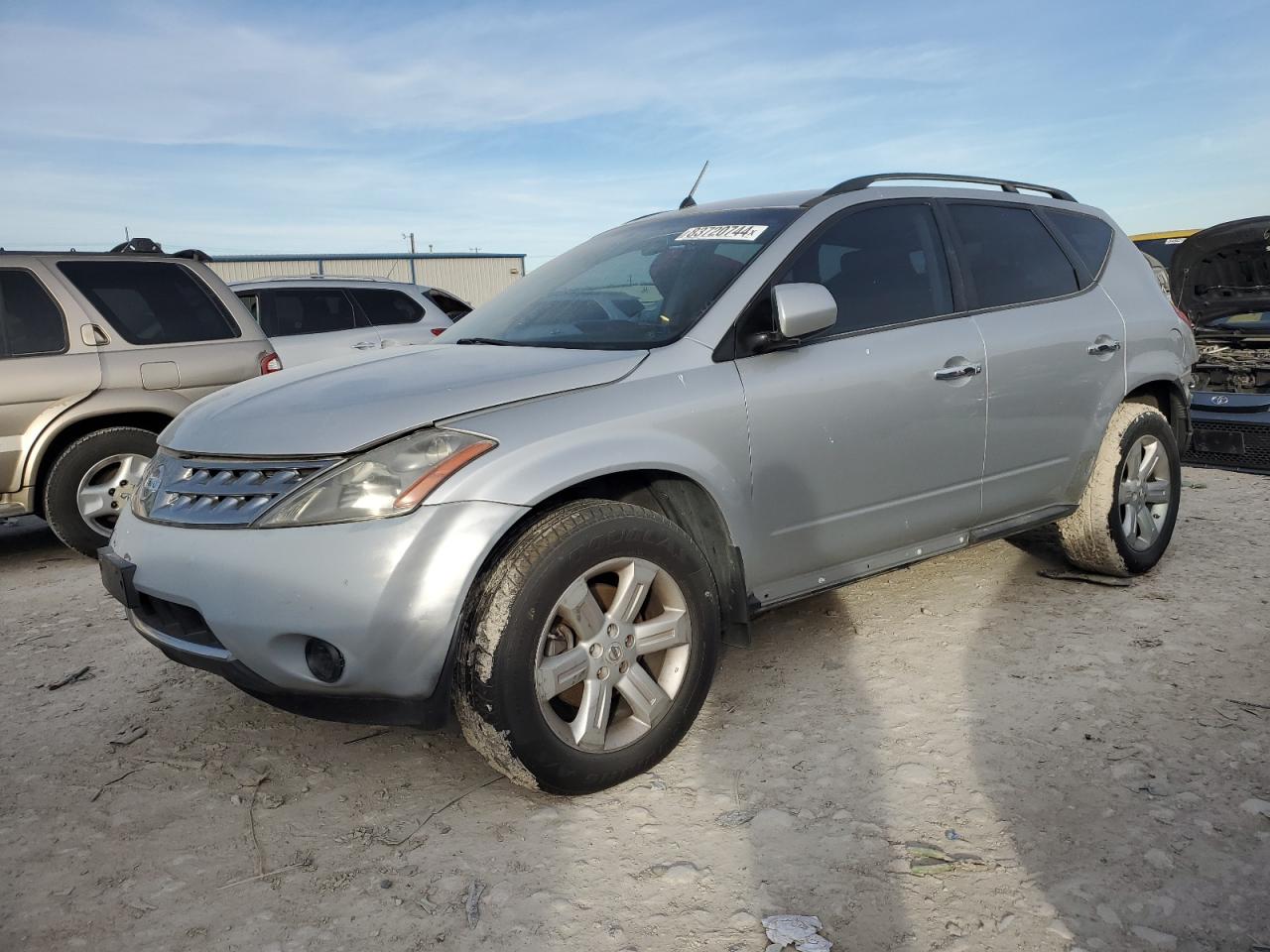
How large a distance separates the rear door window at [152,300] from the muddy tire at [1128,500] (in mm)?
4931

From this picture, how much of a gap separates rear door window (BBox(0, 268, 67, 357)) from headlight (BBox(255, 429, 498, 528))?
12.8ft

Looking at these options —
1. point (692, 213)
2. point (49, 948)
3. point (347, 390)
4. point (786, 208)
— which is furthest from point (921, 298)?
point (49, 948)

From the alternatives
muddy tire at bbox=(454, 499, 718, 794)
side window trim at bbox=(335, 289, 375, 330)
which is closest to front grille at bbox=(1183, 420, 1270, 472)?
muddy tire at bbox=(454, 499, 718, 794)

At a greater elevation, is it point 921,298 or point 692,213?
point 692,213

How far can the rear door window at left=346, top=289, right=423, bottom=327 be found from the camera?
9.21 m

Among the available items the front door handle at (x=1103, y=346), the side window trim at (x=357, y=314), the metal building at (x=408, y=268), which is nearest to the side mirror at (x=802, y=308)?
the front door handle at (x=1103, y=346)

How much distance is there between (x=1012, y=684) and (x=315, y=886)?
2.32 meters

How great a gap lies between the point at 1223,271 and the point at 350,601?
7.47 metres

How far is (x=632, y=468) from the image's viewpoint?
9.22ft

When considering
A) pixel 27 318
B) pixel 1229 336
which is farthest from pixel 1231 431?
pixel 27 318

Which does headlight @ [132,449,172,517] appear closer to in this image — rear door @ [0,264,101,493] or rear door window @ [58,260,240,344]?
rear door @ [0,264,101,493]

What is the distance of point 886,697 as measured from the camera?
11.1ft

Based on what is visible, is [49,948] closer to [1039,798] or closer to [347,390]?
[347,390]

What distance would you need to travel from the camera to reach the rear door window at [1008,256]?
3969 millimetres
